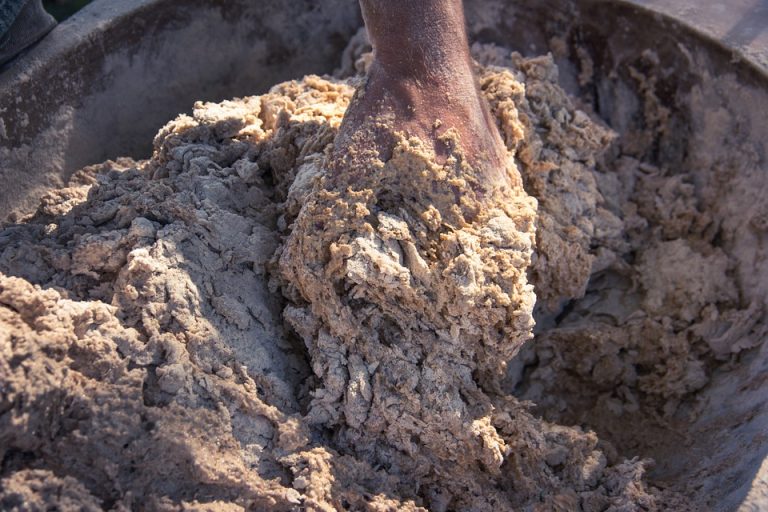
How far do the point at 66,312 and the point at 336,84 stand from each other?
101 centimetres

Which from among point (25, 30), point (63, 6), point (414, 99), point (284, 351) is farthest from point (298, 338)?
point (63, 6)

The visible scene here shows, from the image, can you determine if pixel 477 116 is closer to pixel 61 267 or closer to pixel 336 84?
pixel 336 84

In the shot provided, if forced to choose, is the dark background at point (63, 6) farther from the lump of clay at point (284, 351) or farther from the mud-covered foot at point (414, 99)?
the mud-covered foot at point (414, 99)

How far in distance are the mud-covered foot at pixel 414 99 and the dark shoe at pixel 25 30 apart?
0.89 meters

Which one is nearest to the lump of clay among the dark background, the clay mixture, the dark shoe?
the clay mixture

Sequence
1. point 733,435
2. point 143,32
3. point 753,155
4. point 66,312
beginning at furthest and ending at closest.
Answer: point 143,32 → point 753,155 → point 733,435 → point 66,312

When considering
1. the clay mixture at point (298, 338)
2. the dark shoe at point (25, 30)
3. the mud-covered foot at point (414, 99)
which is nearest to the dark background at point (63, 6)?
the dark shoe at point (25, 30)

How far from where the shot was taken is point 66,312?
1240 mm

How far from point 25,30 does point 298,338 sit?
3.52 feet

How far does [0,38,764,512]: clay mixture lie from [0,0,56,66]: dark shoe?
0.38 meters

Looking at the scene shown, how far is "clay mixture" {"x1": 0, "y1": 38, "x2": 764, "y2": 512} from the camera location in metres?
1.19

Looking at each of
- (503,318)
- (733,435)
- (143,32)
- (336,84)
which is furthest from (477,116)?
(143,32)

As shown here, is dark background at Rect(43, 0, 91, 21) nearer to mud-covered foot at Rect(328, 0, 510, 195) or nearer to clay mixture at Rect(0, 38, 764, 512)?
clay mixture at Rect(0, 38, 764, 512)

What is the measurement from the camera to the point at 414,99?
4.80 ft
